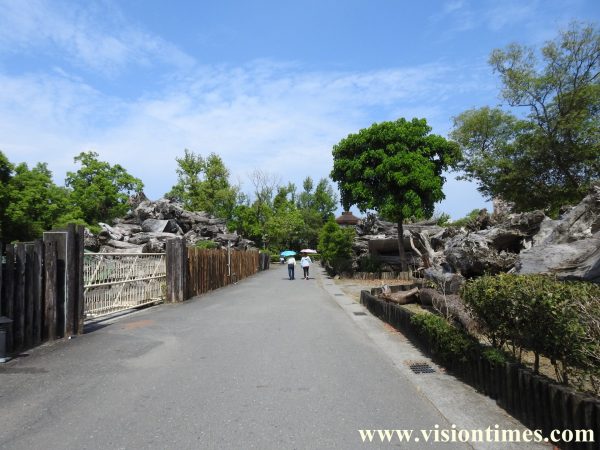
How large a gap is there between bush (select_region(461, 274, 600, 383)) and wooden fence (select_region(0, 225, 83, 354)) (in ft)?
23.1

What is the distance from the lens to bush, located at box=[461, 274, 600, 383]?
395cm

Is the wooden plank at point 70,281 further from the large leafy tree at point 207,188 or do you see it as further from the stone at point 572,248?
the large leafy tree at point 207,188

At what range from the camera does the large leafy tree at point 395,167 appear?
25.3 m

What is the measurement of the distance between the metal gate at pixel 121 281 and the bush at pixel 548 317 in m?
8.88

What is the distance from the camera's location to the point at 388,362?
741cm

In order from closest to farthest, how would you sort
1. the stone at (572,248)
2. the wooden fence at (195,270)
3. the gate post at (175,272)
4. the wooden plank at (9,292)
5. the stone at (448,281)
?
the wooden plank at (9,292) → the stone at (572,248) → the stone at (448,281) → the gate post at (175,272) → the wooden fence at (195,270)

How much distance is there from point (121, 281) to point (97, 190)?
50.0 m

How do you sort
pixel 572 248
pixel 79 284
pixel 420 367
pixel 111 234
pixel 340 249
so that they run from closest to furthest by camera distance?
pixel 420 367 → pixel 79 284 → pixel 572 248 → pixel 111 234 → pixel 340 249

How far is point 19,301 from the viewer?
770 cm

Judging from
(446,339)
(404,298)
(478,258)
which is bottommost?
(404,298)

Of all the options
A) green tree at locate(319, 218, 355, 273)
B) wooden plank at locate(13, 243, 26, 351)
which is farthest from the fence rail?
wooden plank at locate(13, 243, 26, 351)

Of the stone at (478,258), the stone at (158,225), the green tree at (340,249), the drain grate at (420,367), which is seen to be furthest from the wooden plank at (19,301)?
the stone at (158,225)

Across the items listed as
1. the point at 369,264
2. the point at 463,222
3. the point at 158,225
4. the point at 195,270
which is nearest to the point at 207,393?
the point at 195,270

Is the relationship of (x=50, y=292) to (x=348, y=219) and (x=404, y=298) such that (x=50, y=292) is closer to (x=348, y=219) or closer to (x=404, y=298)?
(x=404, y=298)
